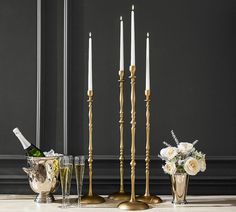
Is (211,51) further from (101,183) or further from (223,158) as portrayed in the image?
(101,183)

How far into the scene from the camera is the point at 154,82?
233cm

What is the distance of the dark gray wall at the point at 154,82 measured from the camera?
232 cm

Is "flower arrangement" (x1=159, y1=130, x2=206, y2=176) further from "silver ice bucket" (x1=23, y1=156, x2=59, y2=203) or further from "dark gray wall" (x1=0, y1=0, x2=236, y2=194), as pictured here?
"silver ice bucket" (x1=23, y1=156, x2=59, y2=203)

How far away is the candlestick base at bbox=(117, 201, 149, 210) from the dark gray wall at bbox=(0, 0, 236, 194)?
14.2 inches

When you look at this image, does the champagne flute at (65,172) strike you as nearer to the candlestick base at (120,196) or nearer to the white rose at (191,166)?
the candlestick base at (120,196)

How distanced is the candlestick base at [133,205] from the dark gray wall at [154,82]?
0.36 m

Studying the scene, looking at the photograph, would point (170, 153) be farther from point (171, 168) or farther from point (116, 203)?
point (116, 203)

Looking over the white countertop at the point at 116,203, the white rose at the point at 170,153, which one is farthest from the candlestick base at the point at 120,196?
the white rose at the point at 170,153

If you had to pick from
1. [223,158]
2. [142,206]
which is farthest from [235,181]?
[142,206]

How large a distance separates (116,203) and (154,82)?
0.63 m

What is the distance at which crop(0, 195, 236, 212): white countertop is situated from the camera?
1938 mm

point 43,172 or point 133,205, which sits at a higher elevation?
point 43,172

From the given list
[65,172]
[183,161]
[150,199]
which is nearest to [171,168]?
[183,161]

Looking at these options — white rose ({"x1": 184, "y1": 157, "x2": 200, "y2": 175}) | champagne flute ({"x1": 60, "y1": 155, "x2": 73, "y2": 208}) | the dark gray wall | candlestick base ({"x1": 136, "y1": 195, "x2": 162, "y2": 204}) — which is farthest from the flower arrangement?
champagne flute ({"x1": 60, "y1": 155, "x2": 73, "y2": 208})
